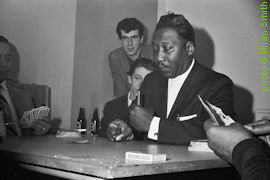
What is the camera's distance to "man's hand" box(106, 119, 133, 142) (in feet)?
6.38

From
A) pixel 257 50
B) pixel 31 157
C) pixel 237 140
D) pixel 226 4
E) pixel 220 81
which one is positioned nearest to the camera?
pixel 237 140

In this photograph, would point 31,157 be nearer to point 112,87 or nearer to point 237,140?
point 237,140

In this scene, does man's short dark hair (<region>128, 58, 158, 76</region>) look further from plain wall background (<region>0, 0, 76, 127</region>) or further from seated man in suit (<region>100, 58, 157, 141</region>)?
plain wall background (<region>0, 0, 76, 127</region>)

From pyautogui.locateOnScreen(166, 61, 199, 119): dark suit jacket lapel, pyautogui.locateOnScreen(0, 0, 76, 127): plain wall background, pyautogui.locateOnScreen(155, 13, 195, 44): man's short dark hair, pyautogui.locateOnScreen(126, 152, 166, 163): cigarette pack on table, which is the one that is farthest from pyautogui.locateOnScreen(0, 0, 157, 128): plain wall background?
pyautogui.locateOnScreen(126, 152, 166, 163): cigarette pack on table

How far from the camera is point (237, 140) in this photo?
966 mm

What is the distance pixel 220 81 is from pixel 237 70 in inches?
21.5

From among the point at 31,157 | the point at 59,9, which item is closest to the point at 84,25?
the point at 59,9

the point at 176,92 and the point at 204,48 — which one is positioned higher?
the point at 204,48

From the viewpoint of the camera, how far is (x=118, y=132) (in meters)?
1.98

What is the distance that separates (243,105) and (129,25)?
3.63ft

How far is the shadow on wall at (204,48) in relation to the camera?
294 cm

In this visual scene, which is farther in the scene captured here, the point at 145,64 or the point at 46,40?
the point at 145,64

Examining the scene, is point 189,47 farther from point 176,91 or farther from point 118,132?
point 118,132

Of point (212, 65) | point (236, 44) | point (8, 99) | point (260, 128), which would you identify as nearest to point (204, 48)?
point (212, 65)
